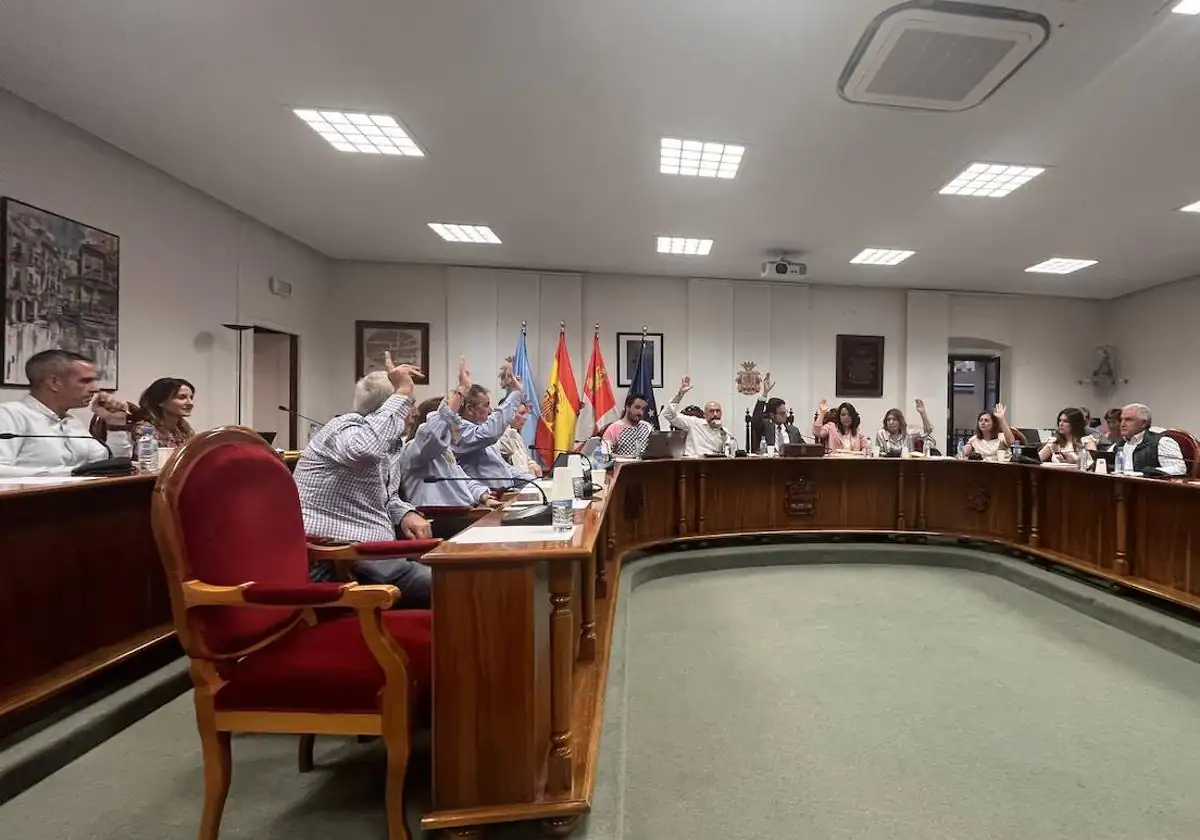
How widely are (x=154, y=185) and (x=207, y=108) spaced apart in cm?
135

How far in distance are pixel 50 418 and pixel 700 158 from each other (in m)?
4.03

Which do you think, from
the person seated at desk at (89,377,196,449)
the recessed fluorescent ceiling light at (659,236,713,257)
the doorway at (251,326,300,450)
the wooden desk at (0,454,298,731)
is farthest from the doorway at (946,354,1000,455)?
the wooden desk at (0,454,298,731)

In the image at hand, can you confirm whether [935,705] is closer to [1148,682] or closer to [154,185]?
[1148,682]

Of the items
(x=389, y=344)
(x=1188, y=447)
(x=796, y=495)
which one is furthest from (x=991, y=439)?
(x=389, y=344)

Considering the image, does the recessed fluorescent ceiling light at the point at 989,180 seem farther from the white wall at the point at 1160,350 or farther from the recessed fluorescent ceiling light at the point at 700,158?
the white wall at the point at 1160,350

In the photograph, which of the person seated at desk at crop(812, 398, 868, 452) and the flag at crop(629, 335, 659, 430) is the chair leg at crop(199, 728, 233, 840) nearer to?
the person seated at desk at crop(812, 398, 868, 452)

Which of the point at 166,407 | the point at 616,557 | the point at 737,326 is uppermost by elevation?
the point at 737,326

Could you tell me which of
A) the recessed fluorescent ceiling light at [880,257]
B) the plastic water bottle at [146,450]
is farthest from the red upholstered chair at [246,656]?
the recessed fluorescent ceiling light at [880,257]

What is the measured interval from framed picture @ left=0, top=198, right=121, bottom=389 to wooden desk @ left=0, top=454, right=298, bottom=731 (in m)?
1.77

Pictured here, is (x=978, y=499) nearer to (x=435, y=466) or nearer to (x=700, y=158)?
(x=700, y=158)

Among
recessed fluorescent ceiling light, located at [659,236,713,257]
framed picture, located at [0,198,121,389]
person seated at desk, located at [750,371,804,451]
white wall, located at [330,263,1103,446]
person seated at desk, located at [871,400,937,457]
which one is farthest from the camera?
white wall, located at [330,263,1103,446]

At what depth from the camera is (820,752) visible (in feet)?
6.56

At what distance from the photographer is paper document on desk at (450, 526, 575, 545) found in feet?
5.18

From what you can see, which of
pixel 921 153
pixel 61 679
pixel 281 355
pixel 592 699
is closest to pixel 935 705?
pixel 592 699
